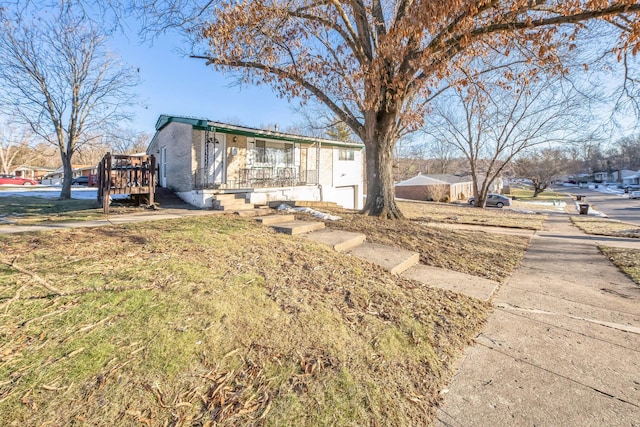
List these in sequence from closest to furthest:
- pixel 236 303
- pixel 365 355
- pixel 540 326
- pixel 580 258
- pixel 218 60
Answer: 1. pixel 365 355
2. pixel 236 303
3. pixel 540 326
4. pixel 580 258
5. pixel 218 60

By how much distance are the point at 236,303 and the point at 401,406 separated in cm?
155

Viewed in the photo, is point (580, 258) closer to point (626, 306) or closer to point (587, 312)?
point (626, 306)

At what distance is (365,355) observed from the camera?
2273 millimetres

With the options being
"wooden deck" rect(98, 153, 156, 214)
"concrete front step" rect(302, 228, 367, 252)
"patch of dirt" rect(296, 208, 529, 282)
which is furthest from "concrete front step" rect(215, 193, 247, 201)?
"concrete front step" rect(302, 228, 367, 252)

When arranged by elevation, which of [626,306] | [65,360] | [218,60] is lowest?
[626,306]

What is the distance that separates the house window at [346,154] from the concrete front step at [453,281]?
13928 millimetres

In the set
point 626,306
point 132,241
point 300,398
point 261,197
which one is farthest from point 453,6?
point 261,197

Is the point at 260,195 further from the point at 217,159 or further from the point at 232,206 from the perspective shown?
the point at 217,159

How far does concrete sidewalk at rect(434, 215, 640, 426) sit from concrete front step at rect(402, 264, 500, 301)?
21 centimetres

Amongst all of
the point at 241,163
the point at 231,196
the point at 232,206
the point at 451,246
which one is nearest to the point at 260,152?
the point at 241,163

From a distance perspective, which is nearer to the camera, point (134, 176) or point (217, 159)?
point (134, 176)

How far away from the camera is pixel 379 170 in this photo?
→ 28.1ft

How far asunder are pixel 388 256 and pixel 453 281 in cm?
103

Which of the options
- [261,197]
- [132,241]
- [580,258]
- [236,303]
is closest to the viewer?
[236,303]
